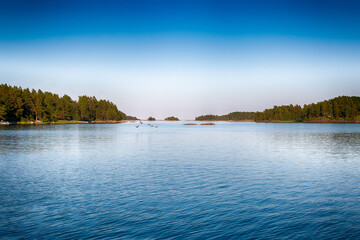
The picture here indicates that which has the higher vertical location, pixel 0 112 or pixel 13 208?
pixel 0 112

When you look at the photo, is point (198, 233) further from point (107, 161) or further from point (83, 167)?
point (107, 161)

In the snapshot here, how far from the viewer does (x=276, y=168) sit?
104 feet

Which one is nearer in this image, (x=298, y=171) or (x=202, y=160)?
(x=298, y=171)

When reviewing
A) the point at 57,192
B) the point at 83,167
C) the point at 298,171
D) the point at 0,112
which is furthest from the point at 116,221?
the point at 0,112

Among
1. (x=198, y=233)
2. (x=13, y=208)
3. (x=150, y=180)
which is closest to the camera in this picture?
(x=198, y=233)

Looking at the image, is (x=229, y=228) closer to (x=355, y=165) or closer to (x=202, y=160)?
(x=202, y=160)

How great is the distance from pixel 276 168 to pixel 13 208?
2584cm

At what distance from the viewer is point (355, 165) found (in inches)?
1336

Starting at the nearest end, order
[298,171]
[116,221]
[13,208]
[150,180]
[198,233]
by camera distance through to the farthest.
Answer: [198,233]
[116,221]
[13,208]
[150,180]
[298,171]

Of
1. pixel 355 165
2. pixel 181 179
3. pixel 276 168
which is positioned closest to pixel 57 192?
pixel 181 179

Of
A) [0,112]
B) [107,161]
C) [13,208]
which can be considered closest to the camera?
[13,208]

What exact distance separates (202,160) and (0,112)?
6675 inches

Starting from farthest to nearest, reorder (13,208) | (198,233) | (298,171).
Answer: (298,171), (13,208), (198,233)

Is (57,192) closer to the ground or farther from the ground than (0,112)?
closer to the ground
